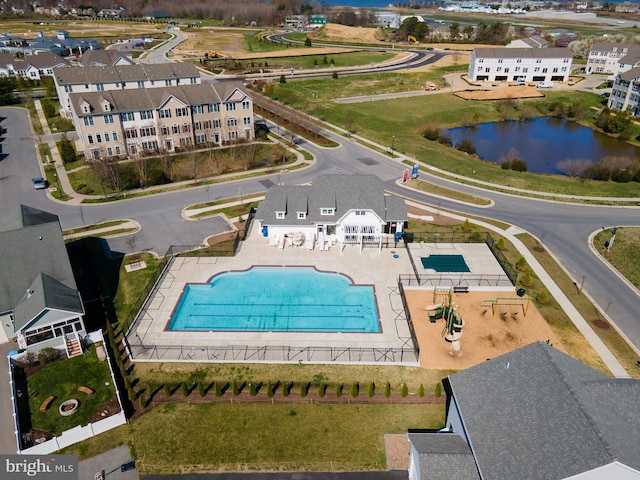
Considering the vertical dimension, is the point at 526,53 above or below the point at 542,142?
above

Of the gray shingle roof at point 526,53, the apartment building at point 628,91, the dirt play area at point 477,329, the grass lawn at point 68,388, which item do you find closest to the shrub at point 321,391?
the dirt play area at point 477,329

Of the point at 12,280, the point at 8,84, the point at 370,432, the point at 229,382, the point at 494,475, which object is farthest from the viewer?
the point at 8,84

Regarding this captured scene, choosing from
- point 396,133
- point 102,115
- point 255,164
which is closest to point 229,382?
point 255,164

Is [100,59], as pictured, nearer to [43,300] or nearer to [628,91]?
[43,300]

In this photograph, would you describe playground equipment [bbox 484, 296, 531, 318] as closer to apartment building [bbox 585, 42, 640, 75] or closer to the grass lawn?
the grass lawn

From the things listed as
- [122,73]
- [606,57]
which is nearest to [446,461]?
[122,73]

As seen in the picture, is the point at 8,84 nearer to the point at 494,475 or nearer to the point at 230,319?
the point at 230,319
